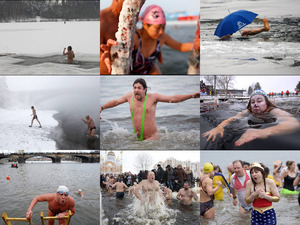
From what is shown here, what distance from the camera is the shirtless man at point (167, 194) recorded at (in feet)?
15.3

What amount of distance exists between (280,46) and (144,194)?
284 centimetres

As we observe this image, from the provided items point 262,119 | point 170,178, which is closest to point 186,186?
point 170,178

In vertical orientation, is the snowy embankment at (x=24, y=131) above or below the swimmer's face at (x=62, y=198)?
above

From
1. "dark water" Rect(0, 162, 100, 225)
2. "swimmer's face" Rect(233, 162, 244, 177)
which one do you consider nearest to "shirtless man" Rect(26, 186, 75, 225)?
"dark water" Rect(0, 162, 100, 225)

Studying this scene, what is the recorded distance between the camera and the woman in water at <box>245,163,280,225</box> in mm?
3998

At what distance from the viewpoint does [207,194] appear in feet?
15.1

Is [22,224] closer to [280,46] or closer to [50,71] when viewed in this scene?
[50,71]

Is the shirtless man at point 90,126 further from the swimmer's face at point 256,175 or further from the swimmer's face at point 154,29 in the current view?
the swimmer's face at point 256,175

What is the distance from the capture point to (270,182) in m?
4.05

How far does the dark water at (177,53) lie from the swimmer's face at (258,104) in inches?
41.6

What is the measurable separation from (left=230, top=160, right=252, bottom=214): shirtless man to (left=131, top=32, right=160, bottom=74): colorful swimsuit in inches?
70.8

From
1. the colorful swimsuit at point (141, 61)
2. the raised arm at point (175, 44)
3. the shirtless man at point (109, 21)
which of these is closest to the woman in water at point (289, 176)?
the raised arm at point (175, 44)

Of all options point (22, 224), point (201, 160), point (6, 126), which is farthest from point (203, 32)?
point (22, 224)

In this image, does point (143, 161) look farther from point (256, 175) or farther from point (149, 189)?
point (256, 175)
